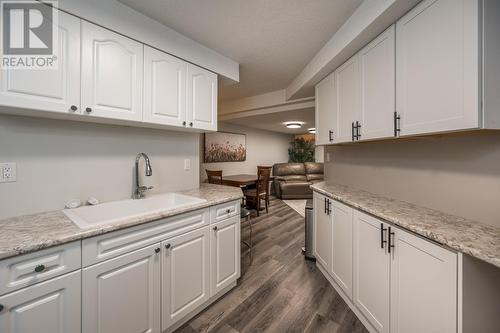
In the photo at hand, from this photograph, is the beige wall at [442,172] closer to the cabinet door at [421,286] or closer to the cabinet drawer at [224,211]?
the cabinet door at [421,286]

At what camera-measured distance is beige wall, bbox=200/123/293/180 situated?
540 cm

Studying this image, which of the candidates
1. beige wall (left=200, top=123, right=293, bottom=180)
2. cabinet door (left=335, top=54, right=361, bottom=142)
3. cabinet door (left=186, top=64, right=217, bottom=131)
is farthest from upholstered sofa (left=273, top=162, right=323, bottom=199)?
cabinet door (left=186, top=64, right=217, bottom=131)

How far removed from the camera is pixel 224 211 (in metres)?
1.82

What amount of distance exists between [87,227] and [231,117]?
394 centimetres

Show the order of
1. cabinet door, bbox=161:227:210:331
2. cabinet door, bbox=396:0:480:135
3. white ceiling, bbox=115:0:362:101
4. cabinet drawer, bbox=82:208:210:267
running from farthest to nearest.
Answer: white ceiling, bbox=115:0:362:101 → cabinet door, bbox=161:227:210:331 → cabinet drawer, bbox=82:208:210:267 → cabinet door, bbox=396:0:480:135

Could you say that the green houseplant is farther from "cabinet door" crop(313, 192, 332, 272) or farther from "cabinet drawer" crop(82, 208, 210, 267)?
"cabinet drawer" crop(82, 208, 210, 267)

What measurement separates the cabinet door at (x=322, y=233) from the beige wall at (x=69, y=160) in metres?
1.64

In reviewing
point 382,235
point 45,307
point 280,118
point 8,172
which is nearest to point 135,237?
point 45,307

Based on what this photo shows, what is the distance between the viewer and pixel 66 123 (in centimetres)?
147

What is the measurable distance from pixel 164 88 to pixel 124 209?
107 cm

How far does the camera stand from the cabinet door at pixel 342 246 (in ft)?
5.54

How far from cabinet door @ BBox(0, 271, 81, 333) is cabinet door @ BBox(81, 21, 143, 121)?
0.99 m

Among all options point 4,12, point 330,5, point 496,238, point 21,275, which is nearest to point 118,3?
point 4,12

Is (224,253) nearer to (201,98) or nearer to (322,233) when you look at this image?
(322,233)
